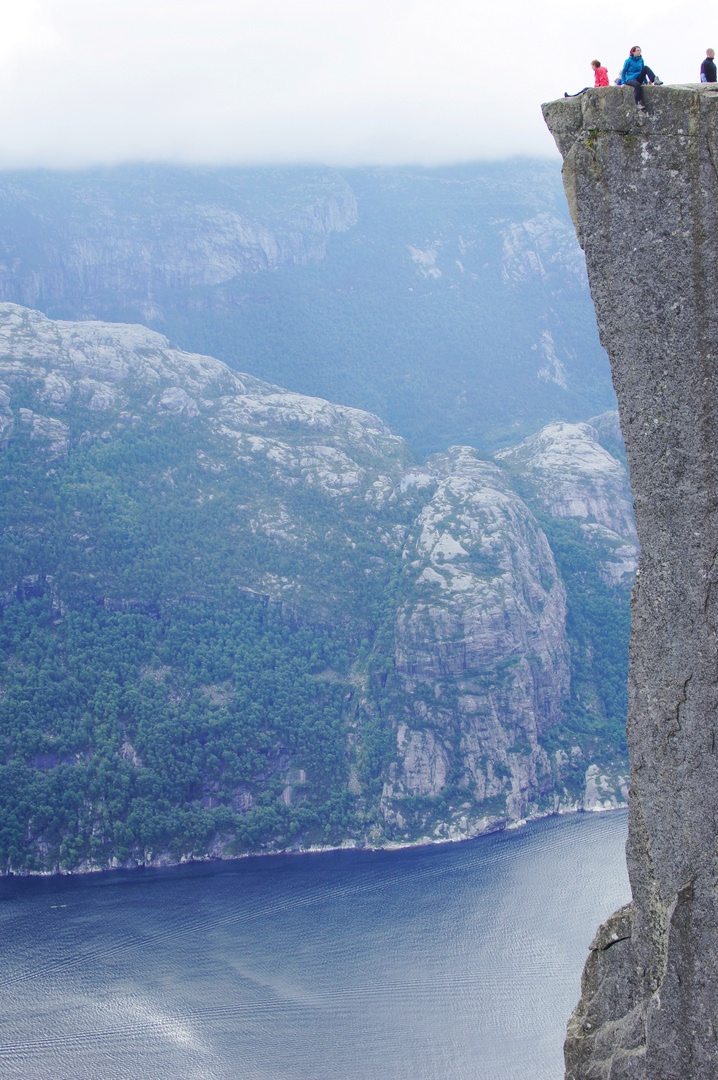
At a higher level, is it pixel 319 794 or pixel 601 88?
pixel 601 88

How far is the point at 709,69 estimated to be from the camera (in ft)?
29.9

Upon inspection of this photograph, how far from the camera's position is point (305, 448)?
157750 millimetres

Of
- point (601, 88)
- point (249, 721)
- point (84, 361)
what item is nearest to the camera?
point (601, 88)

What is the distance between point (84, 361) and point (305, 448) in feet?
126

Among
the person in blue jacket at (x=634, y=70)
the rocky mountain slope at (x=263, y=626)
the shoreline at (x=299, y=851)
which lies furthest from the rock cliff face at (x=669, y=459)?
the rocky mountain slope at (x=263, y=626)

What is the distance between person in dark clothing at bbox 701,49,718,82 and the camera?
9.07 metres

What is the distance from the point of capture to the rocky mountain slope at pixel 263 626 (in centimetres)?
10975

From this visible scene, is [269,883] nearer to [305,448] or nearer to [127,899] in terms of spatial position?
[127,899]

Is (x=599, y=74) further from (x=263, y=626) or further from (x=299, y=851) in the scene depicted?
(x=263, y=626)

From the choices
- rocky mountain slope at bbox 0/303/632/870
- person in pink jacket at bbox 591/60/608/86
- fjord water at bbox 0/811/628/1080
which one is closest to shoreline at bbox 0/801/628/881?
rocky mountain slope at bbox 0/303/632/870

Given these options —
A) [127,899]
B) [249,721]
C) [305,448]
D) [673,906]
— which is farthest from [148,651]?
[673,906]

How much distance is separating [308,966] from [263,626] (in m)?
60.6

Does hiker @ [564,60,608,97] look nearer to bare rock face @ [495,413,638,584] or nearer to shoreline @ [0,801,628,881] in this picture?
shoreline @ [0,801,628,881]

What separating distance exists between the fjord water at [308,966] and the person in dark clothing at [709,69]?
62714mm
